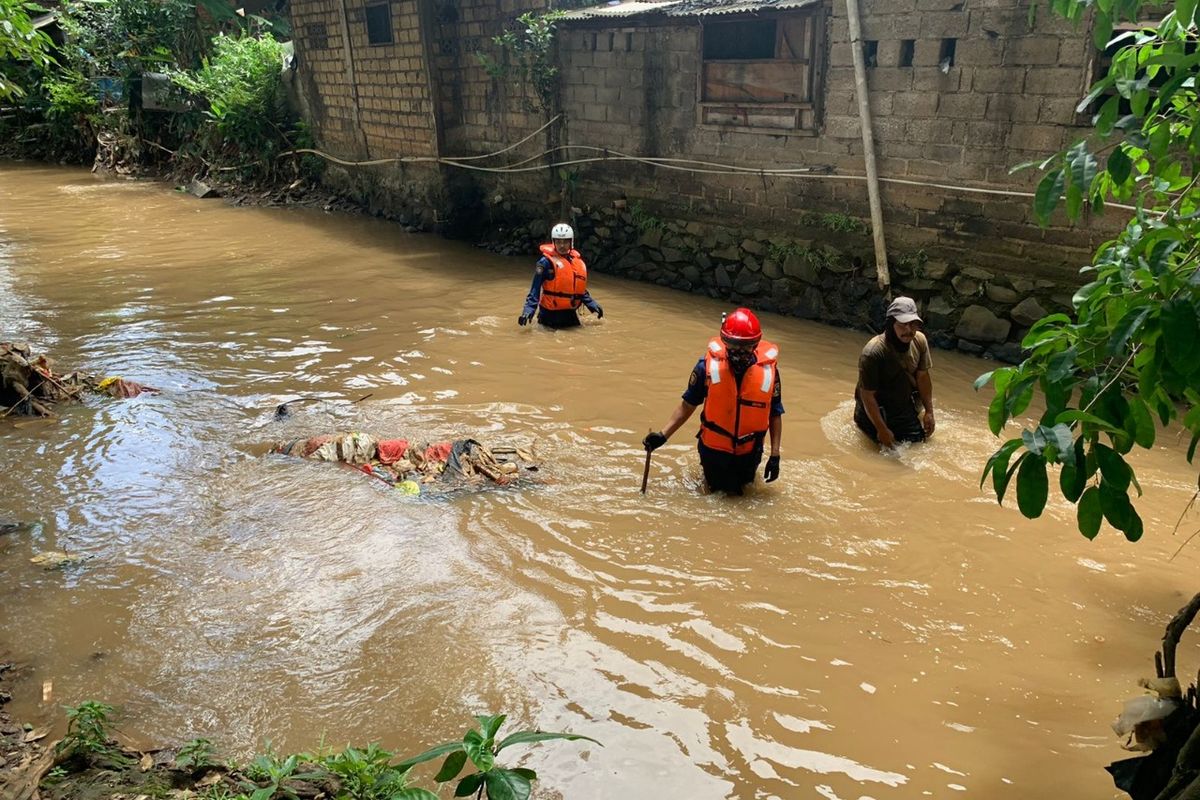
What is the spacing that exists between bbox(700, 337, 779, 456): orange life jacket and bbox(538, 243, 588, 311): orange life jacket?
3706 mm

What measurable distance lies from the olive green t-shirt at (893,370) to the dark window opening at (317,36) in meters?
13.8

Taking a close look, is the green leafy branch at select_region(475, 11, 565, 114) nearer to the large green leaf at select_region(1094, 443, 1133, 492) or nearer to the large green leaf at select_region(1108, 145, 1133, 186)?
the large green leaf at select_region(1108, 145, 1133, 186)

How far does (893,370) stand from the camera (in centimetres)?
600

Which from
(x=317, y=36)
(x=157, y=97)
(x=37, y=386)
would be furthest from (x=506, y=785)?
(x=157, y=97)

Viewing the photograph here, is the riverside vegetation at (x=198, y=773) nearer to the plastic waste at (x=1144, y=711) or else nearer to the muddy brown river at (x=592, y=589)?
the muddy brown river at (x=592, y=589)

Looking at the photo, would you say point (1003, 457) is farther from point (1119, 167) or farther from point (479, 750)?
point (479, 750)

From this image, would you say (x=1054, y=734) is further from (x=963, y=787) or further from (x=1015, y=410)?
(x=1015, y=410)

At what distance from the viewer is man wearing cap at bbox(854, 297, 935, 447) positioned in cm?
584

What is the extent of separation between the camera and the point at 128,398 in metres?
7.53

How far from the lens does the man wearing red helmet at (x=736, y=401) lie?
5.22 m

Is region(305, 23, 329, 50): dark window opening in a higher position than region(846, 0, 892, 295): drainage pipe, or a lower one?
higher

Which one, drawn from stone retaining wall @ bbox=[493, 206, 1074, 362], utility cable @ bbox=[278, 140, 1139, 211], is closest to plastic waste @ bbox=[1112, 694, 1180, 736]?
utility cable @ bbox=[278, 140, 1139, 211]

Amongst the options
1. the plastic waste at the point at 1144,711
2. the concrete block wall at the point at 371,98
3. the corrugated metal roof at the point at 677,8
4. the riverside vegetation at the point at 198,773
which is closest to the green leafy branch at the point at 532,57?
the corrugated metal roof at the point at 677,8

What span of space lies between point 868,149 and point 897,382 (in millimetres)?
3630
